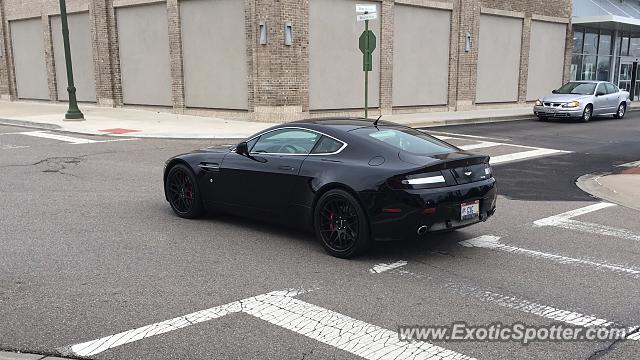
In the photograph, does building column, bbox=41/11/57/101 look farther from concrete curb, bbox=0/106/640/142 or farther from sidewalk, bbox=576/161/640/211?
sidewalk, bbox=576/161/640/211

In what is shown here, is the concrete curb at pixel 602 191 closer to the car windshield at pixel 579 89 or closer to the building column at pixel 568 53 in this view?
the car windshield at pixel 579 89

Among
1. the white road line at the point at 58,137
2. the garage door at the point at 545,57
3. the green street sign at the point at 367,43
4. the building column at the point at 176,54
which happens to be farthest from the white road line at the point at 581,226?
the garage door at the point at 545,57

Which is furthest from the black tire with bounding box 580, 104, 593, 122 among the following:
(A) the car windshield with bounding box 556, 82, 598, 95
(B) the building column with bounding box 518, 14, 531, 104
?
(B) the building column with bounding box 518, 14, 531, 104

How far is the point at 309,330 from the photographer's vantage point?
421 cm

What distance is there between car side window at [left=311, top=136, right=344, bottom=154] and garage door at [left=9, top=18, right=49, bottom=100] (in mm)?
25695

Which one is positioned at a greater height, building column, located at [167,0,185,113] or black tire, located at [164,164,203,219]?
building column, located at [167,0,185,113]

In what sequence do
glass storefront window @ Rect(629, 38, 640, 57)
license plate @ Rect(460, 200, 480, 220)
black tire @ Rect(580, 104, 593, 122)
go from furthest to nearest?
glass storefront window @ Rect(629, 38, 640, 57)
black tire @ Rect(580, 104, 593, 122)
license plate @ Rect(460, 200, 480, 220)

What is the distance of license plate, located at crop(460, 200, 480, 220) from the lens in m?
5.80

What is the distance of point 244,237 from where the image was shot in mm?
6617

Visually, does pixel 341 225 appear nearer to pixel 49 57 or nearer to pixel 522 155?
pixel 522 155

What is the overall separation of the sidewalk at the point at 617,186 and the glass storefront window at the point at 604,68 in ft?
86.4

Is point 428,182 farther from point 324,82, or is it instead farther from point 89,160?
point 324,82

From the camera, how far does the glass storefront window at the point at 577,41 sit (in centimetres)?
3278

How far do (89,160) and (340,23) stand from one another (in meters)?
11.8
